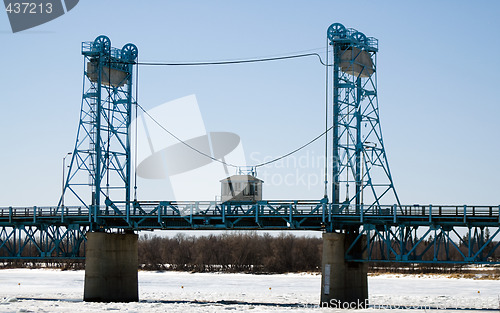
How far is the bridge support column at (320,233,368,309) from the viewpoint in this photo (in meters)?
55.8

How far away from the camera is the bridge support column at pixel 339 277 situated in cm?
5578

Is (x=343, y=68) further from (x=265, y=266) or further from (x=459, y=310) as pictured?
(x=265, y=266)

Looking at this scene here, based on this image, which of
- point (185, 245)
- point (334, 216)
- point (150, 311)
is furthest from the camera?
point (185, 245)

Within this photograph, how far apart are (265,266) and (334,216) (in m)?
82.3

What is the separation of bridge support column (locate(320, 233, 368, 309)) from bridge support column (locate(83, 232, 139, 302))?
17.8m

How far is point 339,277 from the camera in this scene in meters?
56.1

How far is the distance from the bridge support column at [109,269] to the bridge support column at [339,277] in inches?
701

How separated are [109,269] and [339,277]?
19.9 m

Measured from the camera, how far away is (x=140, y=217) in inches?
2437

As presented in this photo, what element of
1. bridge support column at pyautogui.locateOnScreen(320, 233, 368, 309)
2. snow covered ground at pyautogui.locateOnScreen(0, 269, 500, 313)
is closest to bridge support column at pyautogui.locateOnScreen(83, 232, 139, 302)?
snow covered ground at pyautogui.locateOnScreen(0, 269, 500, 313)

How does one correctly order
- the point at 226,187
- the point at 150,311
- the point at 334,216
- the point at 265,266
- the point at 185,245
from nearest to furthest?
the point at 150,311
the point at 334,216
the point at 226,187
the point at 265,266
the point at 185,245

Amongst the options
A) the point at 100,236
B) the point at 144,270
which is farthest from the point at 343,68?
the point at 144,270

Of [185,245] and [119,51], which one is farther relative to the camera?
[185,245]

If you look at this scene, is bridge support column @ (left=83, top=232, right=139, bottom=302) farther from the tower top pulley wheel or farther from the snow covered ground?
the tower top pulley wheel
